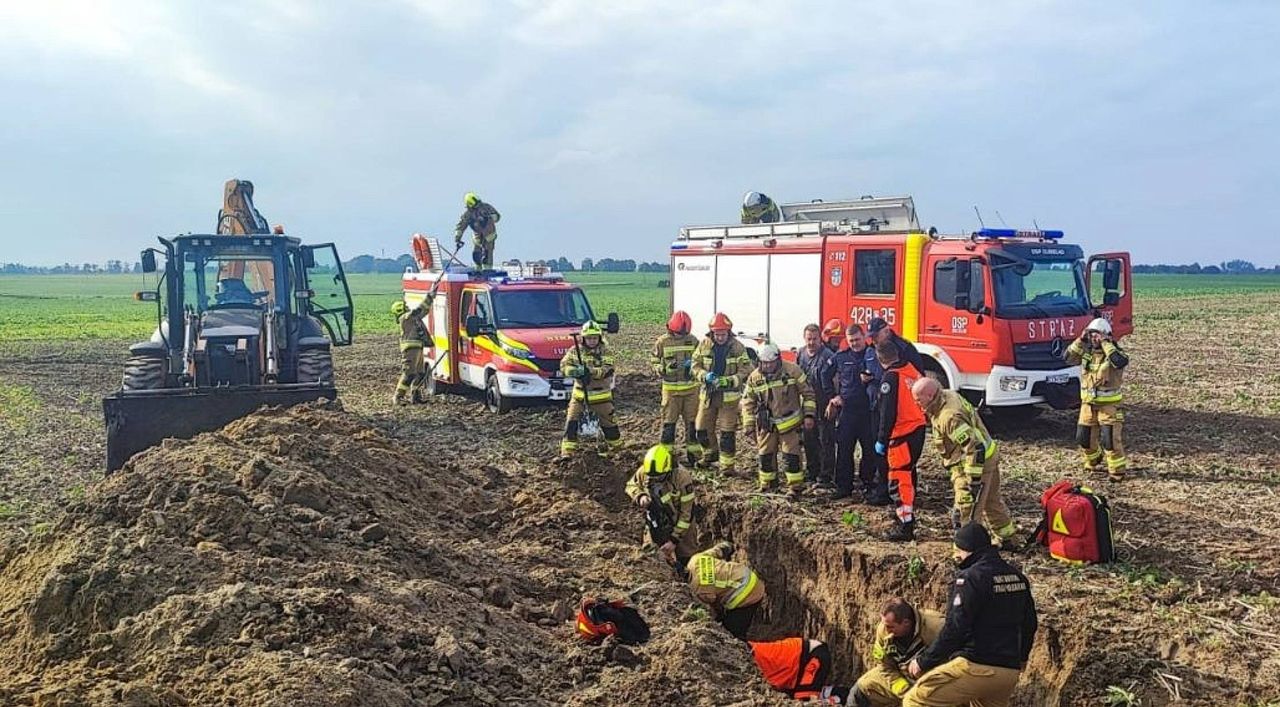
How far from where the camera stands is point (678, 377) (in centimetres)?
1113

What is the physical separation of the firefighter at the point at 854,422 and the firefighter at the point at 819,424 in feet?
1.08

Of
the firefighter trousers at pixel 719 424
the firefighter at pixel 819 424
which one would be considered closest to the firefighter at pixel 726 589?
the firefighter at pixel 819 424

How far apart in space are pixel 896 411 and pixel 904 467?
1.58 feet

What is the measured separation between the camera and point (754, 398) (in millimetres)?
9969

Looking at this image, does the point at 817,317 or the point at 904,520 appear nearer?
the point at 904,520

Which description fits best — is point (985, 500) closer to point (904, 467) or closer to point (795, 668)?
point (904, 467)

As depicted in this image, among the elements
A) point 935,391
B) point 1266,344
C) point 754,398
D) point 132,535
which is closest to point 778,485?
point 754,398

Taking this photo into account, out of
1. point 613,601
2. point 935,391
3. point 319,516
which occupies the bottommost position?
point 613,601

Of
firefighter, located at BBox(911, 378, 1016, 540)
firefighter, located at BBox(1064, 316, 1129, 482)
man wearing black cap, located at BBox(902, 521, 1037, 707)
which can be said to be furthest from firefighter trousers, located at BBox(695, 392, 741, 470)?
man wearing black cap, located at BBox(902, 521, 1037, 707)

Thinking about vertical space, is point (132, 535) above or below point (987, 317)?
below

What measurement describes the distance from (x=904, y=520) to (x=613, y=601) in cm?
278

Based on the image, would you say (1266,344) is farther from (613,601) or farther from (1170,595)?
(613,601)

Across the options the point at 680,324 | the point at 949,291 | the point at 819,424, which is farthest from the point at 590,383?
the point at 949,291

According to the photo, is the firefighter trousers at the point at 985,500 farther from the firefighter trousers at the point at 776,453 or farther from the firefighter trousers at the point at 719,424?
the firefighter trousers at the point at 719,424
